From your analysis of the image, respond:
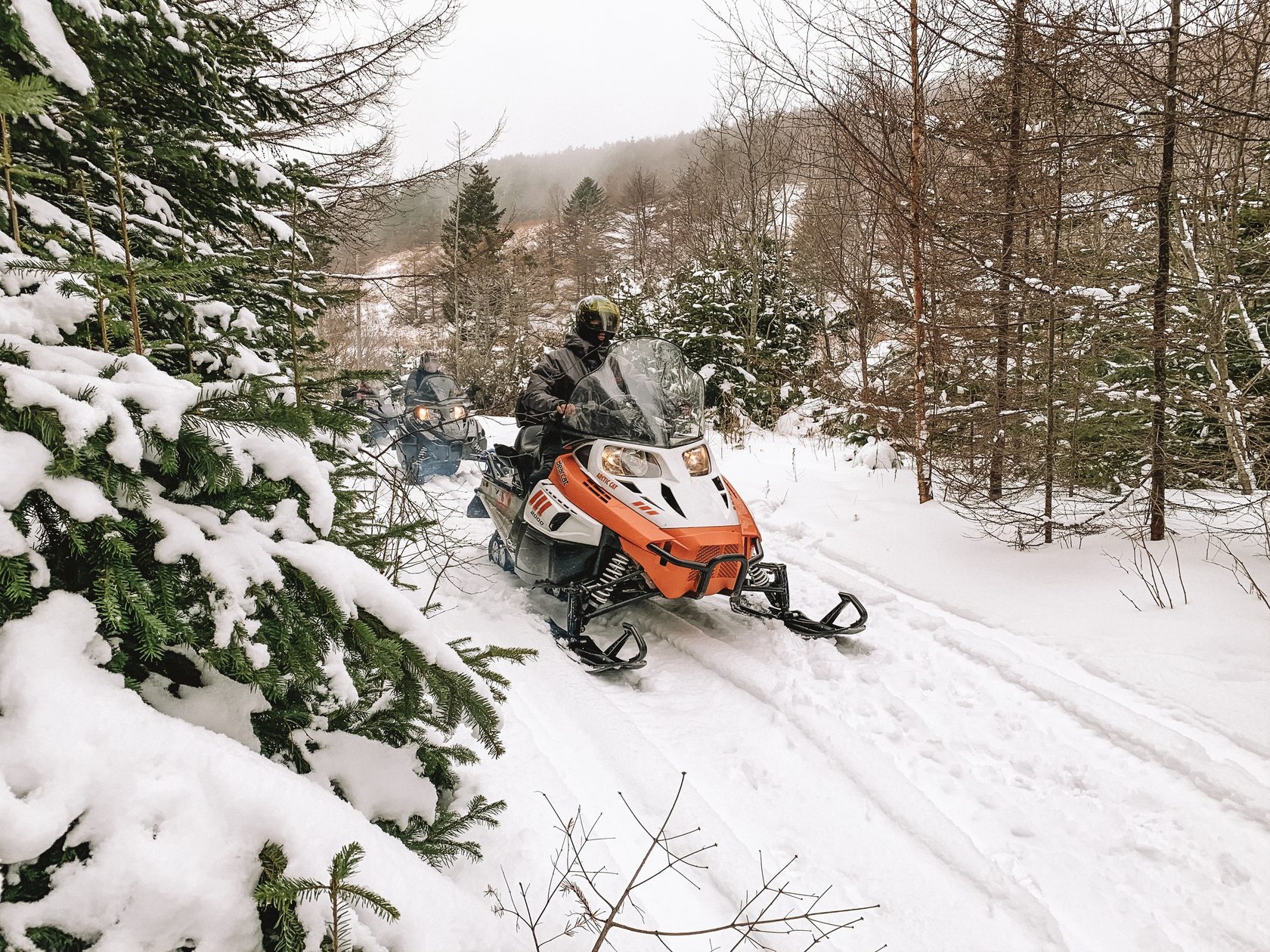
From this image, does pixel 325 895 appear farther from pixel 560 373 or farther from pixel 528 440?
pixel 528 440

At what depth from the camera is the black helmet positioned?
16.8ft

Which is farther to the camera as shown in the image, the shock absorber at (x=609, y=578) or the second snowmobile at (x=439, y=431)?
the second snowmobile at (x=439, y=431)

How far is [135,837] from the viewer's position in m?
0.93

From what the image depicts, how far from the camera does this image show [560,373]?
5.04 meters

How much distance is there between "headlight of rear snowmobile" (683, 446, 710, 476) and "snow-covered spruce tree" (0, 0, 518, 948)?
7.25ft

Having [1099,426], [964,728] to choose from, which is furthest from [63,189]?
[1099,426]

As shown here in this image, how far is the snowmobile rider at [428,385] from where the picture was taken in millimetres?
9844

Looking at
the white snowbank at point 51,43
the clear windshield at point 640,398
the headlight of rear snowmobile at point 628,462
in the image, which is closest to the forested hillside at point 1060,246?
the clear windshield at point 640,398

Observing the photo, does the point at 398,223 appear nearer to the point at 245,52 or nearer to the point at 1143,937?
the point at 245,52

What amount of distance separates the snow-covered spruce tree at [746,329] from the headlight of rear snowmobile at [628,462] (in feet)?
30.9

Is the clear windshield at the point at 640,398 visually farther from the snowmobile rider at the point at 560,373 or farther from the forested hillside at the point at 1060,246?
the forested hillside at the point at 1060,246

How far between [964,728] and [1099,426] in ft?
12.7

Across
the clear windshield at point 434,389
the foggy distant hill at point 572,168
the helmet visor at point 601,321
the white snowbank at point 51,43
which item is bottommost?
the clear windshield at point 434,389

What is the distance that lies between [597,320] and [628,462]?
1.59 meters
